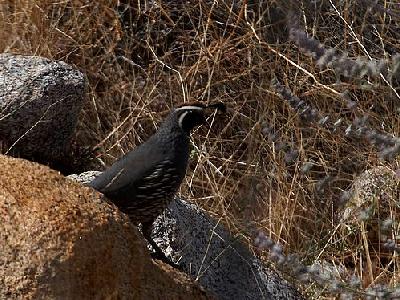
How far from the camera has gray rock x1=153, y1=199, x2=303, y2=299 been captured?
324cm

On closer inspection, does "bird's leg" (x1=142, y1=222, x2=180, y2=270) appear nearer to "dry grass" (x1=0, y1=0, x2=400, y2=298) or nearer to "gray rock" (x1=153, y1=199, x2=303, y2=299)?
"gray rock" (x1=153, y1=199, x2=303, y2=299)

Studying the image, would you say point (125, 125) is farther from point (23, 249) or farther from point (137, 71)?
point (23, 249)

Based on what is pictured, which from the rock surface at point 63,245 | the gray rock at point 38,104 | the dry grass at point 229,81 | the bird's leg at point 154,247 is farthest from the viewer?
the dry grass at point 229,81

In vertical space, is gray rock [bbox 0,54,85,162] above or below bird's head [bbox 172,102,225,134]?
below

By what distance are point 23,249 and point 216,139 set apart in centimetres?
247

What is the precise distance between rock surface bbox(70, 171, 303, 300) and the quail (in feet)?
0.51

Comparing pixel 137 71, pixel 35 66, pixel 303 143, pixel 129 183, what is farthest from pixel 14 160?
pixel 137 71

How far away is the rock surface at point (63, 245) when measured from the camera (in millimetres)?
2137

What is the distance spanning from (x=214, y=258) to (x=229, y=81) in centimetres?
159

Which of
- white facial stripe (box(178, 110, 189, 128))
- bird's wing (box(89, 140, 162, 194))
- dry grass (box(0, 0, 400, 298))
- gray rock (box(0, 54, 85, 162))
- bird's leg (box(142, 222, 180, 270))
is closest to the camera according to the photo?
bird's leg (box(142, 222, 180, 270))

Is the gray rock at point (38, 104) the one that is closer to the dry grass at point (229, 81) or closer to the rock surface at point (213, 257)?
the dry grass at point (229, 81)

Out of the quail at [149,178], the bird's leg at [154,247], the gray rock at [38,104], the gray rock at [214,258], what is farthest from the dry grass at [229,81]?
the bird's leg at [154,247]

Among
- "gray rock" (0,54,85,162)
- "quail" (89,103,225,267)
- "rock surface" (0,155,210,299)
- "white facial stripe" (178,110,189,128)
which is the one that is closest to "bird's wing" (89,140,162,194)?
"quail" (89,103,225,267)

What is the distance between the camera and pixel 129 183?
10.4 feet
